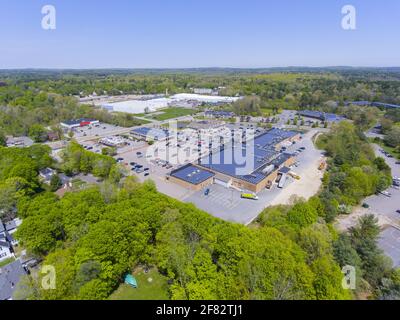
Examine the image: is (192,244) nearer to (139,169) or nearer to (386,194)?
(139,169)

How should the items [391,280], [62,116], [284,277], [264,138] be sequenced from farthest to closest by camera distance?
1. [62,116]
2. [264,138]
3. [391,280]
4. [284,277]

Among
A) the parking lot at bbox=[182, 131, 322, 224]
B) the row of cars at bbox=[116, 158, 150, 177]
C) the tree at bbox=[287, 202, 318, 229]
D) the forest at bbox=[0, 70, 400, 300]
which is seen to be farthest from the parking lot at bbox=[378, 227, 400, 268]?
the row of cars at bbox=[116, 158, 150, 177]

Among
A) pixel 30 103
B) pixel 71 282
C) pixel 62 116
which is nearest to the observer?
pixel 71 282

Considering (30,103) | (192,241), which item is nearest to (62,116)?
(30,103)

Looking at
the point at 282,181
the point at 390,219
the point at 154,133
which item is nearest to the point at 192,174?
the point at 282,181

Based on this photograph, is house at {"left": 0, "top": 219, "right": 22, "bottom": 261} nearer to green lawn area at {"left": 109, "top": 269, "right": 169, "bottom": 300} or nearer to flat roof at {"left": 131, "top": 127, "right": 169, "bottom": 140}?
green lawn area at {"left": 109, "top": 269, "right": 169, "bottom": 300}
